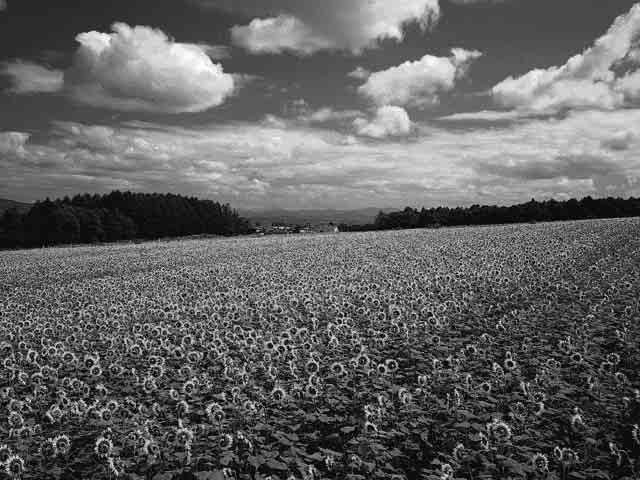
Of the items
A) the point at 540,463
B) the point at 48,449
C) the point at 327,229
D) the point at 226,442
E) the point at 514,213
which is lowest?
the point at 48,449

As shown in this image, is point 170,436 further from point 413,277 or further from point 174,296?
point 413,277

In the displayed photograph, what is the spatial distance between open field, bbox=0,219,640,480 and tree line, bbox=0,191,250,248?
77760 millimetres

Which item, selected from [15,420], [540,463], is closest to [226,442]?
[15,420]

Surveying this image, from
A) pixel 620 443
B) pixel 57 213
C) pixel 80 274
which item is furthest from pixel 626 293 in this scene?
pixel 57 213

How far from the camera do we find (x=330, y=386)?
7.70m

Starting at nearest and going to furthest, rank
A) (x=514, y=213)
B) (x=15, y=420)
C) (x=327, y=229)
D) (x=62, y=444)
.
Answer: (x=62, y=444) < (x=15, y=420) < (x=514, y=213) < (x=327, y=229)

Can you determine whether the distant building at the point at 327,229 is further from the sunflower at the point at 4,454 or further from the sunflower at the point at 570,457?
the sunflower at the point at 4,454

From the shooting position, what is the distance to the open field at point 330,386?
5.40 meters

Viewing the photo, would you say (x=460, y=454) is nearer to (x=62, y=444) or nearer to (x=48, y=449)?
(x=62, y=444)

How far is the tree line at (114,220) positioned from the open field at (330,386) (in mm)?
77760

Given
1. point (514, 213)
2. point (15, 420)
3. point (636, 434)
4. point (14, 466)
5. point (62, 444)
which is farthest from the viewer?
point (514, 213)

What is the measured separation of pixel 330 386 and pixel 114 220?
309ft

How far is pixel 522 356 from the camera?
941 centimetres

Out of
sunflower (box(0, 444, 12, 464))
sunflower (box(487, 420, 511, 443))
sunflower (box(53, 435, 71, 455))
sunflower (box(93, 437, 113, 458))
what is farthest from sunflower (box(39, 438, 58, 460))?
sunflower (box(487, 420, 511, 443))
